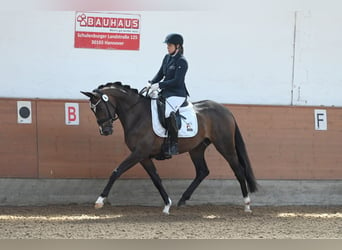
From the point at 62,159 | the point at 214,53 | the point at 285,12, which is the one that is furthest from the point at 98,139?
the point at 285,12

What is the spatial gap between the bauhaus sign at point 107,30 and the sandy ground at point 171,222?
228 cm

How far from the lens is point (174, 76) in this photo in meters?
7.09

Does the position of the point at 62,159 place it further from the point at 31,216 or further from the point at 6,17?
the point at 6,17

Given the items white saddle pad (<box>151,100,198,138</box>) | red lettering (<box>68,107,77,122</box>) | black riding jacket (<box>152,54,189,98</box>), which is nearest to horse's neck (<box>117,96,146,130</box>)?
white saddle pad (<box>151,100,198,138</box>)

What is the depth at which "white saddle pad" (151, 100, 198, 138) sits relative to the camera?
23.4 ft

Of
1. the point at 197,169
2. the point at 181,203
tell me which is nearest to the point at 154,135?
the point at 197,169

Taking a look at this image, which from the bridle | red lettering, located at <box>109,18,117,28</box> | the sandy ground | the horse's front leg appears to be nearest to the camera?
the sandy ground

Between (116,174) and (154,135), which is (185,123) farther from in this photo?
(116,174)

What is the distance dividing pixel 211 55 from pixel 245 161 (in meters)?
1.67

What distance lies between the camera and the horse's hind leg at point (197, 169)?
25.0 feet

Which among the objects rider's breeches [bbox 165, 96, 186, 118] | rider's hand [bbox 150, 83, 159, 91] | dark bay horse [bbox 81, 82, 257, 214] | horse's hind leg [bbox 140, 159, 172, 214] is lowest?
horse's hind leg [bbox 140, 159, 172, 214]

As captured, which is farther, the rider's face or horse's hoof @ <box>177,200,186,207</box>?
horse's hoof @ <box>177,200,186,207</box>

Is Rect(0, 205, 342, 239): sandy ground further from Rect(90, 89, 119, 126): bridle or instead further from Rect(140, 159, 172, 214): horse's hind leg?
Rect(90, 89, 119, 126): bridle

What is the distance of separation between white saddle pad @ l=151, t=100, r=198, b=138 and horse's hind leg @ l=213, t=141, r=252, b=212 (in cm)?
45
